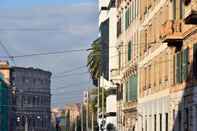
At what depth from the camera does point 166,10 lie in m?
52.9

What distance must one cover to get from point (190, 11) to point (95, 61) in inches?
2789

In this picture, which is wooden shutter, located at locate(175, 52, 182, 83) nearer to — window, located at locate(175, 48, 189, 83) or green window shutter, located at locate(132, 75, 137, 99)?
window, located at locate(175, 48, 189, 83)

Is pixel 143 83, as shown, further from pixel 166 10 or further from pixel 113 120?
pixel 113 120

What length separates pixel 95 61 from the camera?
370ft

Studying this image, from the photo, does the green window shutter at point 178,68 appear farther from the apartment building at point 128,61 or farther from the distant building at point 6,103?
the distant building at point 6,103

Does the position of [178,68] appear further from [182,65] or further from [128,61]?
[128,61]

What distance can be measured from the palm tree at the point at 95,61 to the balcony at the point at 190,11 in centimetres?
6453

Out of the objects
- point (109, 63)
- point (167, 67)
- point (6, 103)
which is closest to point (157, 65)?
point (167, 67)

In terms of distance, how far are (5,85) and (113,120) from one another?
67.0 meters

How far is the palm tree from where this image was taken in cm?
11082

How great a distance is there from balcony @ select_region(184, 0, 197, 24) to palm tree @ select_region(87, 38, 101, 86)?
64.5 meters

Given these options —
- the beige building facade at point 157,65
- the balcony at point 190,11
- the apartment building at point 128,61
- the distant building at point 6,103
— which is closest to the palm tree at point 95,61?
the apartment building at point 128,61

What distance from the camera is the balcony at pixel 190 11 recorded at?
127ft

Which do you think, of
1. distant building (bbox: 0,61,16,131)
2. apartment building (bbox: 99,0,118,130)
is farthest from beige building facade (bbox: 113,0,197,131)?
distant building (bbox: 0,61,16,131)
